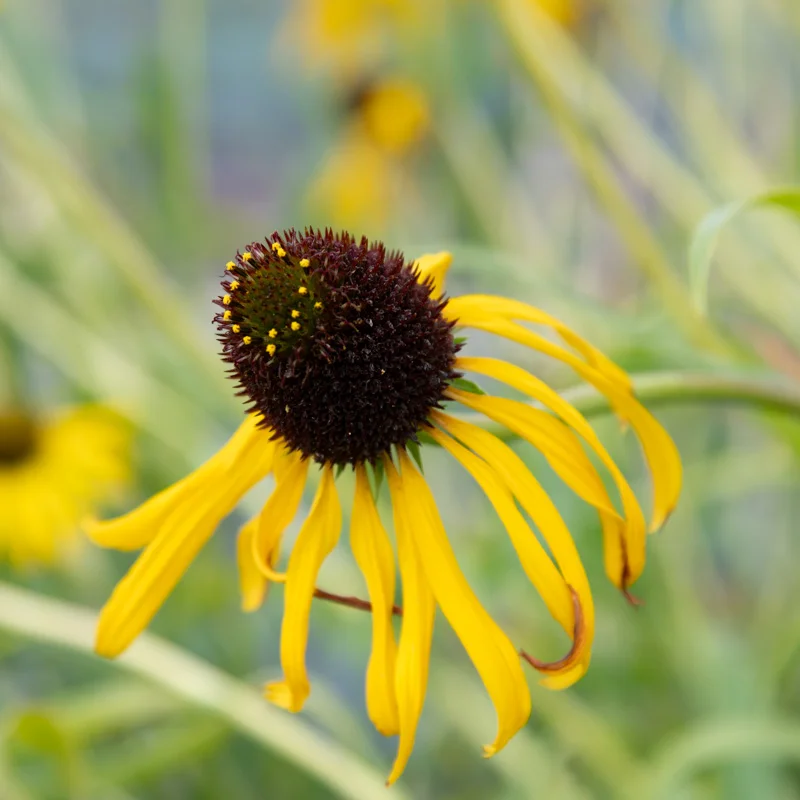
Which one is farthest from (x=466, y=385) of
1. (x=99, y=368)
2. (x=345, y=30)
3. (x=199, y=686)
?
(x=345, y=30)

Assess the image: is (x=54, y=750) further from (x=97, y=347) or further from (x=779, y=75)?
(x=779, y=75)

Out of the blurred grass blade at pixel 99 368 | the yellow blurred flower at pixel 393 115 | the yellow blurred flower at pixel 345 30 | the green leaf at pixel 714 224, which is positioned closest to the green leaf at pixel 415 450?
the green leaf at pixel 714 224

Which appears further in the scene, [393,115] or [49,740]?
[393,115]

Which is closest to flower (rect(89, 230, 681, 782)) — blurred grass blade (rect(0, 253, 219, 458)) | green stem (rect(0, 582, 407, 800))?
green stem (rect(0, 582, 407, 800))

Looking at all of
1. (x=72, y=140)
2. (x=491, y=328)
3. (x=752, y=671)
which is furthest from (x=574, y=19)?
(x=491, y=328)

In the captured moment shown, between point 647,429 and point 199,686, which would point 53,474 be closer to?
point 199,686

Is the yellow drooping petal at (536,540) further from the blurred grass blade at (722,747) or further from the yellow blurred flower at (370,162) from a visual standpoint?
the yellow blurred flower at (370,162)
